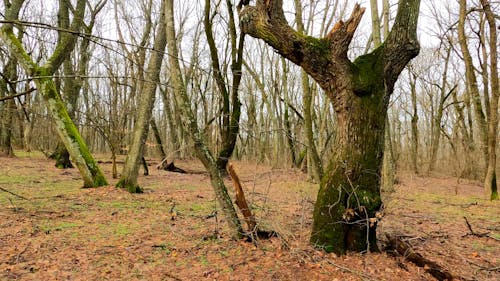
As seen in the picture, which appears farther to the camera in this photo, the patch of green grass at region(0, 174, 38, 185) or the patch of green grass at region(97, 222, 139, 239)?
the patch of green grass at region(0, 174, 38, 185)

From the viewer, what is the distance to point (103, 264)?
3.28m

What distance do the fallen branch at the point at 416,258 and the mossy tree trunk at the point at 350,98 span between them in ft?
0.84

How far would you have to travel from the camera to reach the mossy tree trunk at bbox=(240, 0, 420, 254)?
11.7 ft

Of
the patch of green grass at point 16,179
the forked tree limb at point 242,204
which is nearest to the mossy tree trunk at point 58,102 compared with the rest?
the patch of green grass at point 16,179

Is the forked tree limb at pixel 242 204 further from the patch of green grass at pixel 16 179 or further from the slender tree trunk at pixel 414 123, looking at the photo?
the slender tree trunk at pixel 414 123

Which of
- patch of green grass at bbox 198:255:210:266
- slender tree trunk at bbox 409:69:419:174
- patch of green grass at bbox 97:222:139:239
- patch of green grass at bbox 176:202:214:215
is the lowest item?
patch of green grass at bbox 198:255:210:266

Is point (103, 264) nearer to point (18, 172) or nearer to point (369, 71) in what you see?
point (369, 71)

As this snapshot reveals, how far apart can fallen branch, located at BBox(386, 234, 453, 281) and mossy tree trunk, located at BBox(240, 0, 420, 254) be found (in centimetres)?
26

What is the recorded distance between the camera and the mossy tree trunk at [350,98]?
11.7 ft

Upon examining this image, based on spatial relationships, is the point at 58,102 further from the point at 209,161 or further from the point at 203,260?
the point at 203,260

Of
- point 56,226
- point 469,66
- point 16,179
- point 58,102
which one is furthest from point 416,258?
point 16,179

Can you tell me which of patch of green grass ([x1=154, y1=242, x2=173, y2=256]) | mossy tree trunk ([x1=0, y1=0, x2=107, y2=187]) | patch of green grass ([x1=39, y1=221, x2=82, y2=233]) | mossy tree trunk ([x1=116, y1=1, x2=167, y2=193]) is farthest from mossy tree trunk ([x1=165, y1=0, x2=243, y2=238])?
mossy tree trunk ([x1=0, y1=0, x2=107, y2=187])

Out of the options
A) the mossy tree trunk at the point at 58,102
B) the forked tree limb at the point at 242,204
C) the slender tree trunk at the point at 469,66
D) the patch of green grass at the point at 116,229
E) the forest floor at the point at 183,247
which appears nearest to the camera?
the forest floor at the point at 183,247

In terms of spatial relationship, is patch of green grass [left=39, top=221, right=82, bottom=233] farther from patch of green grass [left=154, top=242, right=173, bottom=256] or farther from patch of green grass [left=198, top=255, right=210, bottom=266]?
patch of green grass [left=198, top=255, right=210, bottom=266]
